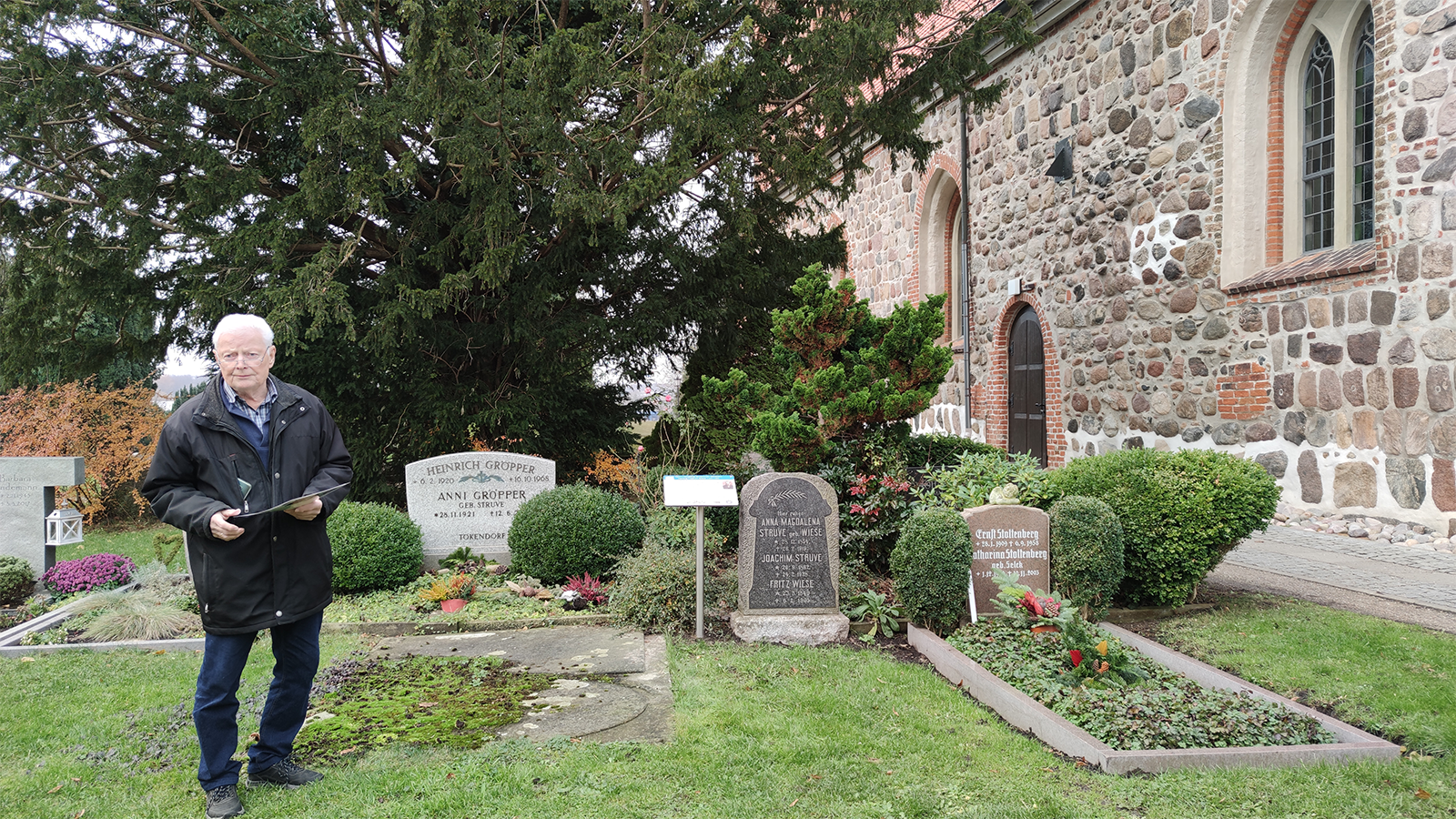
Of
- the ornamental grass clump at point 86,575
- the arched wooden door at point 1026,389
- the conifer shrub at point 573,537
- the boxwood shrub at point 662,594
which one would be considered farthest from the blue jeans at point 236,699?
the arched wooden door at point 1026,389

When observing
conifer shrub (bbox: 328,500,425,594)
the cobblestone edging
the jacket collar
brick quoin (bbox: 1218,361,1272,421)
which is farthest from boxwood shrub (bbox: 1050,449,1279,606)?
conifer shrub (bbox: 328,500,425,594)

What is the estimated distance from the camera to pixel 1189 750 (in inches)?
150

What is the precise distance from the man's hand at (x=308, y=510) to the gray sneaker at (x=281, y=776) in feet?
3.54

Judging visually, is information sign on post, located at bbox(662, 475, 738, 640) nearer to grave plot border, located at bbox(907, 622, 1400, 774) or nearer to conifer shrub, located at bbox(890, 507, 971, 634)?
conifer shrub, located at bbox(890, 507, 971, 634)

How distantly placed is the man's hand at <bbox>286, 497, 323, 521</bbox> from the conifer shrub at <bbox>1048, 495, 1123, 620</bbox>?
467cm

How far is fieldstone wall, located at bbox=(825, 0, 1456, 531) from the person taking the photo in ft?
25.0

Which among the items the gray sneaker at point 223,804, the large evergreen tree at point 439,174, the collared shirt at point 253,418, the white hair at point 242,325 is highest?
the large evergreen tree at point 439,174

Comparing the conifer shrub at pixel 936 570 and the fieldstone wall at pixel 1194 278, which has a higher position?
the fieldstone wall at pixel 1194 278

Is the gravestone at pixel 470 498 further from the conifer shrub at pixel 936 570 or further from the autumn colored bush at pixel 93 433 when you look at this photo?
the autumn colored bush at pixel 93 433

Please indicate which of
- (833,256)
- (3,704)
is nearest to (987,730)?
(3,704)

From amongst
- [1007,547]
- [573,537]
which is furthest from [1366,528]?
[573,537]

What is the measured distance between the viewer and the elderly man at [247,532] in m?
3.40

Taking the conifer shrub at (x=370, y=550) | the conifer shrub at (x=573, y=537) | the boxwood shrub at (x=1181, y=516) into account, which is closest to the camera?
the boxwood shrub at (x=1181, y=516)

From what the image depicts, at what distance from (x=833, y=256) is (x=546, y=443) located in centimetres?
422
